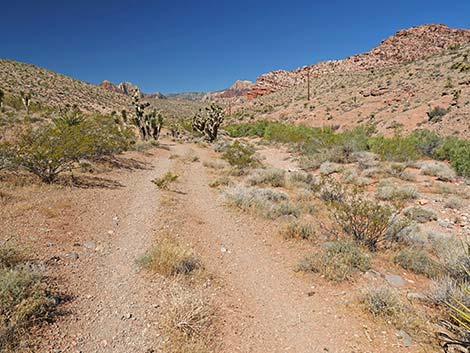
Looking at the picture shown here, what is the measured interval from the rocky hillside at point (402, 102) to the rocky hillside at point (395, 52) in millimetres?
20440

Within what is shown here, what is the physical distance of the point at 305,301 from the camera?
4.25 meters

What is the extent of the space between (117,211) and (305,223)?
4.79 m

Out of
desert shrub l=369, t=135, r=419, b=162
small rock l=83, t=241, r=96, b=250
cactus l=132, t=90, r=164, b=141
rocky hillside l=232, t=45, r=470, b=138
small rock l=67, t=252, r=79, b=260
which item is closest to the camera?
small rock l=67, t=252, r=79, b=260

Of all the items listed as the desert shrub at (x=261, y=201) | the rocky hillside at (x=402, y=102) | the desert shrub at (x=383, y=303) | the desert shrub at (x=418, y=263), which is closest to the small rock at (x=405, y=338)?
the desert shrub at (x=383, y=303)

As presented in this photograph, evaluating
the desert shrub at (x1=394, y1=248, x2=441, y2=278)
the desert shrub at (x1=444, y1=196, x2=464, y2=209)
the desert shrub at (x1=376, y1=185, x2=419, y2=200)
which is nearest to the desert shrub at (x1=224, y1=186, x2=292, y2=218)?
the desert shrub at (x1=394, y1=248, x2=441, y2=278)

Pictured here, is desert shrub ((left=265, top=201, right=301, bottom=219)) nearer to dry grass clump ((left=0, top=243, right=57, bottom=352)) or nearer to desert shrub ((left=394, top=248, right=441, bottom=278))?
desert shrub ((left=394, top=248, right=441, bottom=278))

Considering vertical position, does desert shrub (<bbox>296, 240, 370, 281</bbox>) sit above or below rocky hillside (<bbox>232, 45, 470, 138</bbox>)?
below

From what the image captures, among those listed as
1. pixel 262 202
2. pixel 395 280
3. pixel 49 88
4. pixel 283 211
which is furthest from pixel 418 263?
pixel 49 88

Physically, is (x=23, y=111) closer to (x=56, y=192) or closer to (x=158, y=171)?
(x=158, y=171)

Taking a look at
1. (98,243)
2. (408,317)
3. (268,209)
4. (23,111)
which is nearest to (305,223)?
(268,209)

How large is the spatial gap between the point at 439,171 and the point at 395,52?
64.7 m

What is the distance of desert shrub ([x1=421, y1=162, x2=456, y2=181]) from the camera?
1086cm

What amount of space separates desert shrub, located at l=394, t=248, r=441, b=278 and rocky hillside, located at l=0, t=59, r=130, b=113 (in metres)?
36.6

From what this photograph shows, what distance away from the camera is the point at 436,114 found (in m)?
21.1
